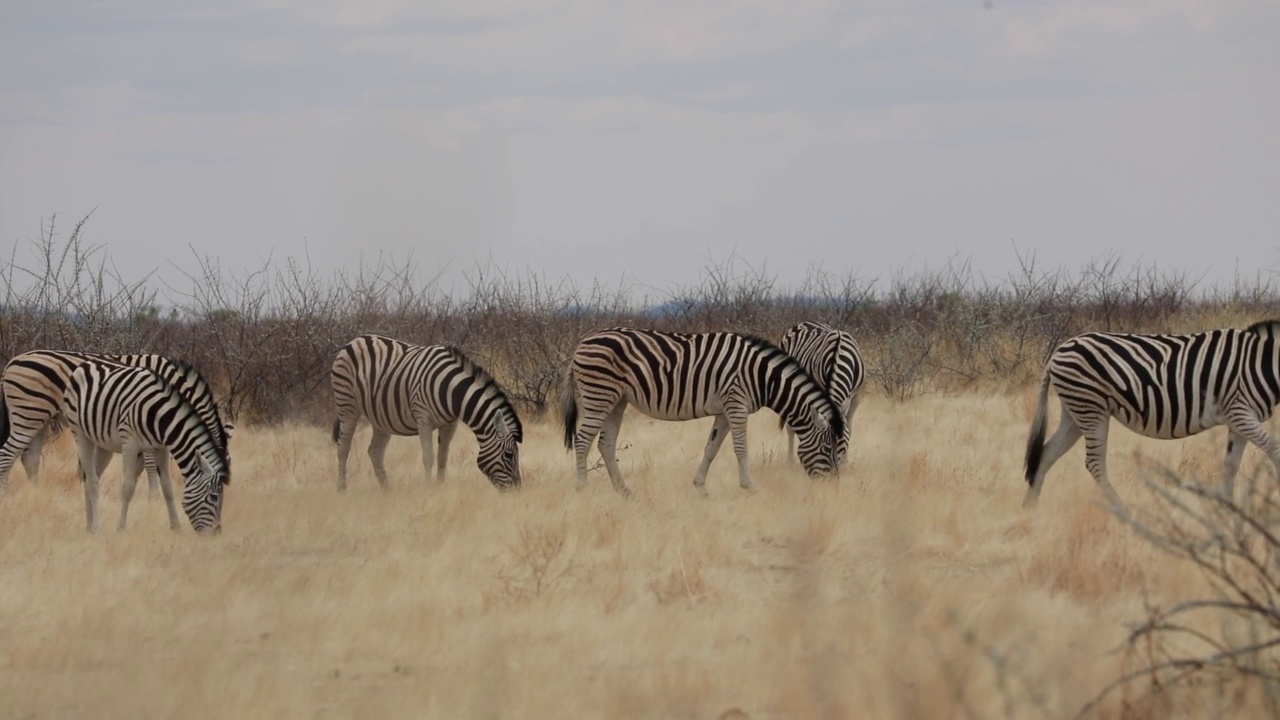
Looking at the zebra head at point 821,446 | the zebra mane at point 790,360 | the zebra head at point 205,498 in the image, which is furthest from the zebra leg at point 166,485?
the zebra head at point 821,446

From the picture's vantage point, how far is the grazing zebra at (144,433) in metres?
9.65

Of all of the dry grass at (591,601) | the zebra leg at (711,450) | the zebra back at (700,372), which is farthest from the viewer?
the zebra back at (700,372)

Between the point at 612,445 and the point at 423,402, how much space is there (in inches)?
64.1

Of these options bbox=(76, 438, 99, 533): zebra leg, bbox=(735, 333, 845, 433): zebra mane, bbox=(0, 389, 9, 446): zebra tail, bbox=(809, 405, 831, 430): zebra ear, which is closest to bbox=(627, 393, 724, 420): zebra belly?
bbox=(735, 333, 845, 433): zebra mane

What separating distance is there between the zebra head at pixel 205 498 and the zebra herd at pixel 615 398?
0.04 ft

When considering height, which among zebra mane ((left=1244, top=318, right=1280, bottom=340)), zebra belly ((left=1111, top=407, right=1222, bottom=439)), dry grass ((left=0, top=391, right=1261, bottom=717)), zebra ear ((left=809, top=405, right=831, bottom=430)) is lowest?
dry grass ((left=0, top=391, right=1261, bottom=717))

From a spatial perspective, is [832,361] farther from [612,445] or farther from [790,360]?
[612,445]

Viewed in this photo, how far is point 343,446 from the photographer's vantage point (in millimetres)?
12398

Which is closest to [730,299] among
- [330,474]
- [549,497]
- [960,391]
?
[960,391]

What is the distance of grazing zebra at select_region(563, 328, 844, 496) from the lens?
11516 millimetres

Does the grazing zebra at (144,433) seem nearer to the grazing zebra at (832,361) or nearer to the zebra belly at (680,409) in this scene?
the zebra belly at (680,409)

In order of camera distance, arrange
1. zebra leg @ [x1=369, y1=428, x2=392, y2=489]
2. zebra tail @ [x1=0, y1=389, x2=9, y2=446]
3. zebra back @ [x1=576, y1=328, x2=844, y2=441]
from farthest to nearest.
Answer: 1. zebra leg @ [x1=369, y1=428, x2=392, y2=489]
2. zebra back @ [x1=576, y1=328, x2=844, y2=441]
3. zebra tail @ [x1=0, y1=389, x2=9, y2=446]

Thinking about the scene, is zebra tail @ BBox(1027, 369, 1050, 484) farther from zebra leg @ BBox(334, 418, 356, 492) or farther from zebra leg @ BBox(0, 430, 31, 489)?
zebra leg @ BBox(0, 430, 31, 489)

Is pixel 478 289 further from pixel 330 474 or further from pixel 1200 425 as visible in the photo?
pixel 1200 425
